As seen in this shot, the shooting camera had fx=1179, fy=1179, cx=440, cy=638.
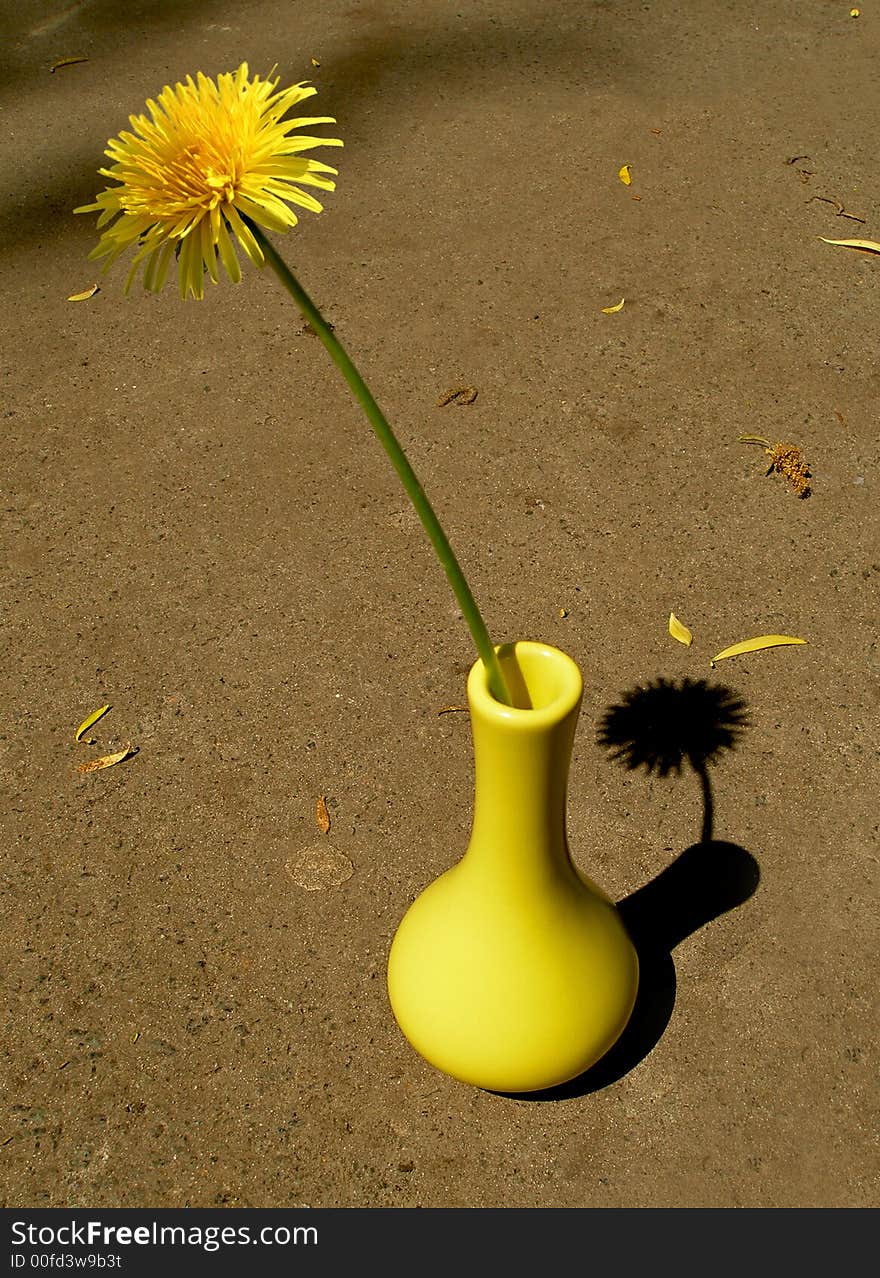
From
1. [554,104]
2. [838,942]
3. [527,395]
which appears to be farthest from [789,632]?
[554,104]

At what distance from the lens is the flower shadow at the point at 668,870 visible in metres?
1.87

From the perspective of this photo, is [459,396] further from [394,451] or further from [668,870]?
[394,451]

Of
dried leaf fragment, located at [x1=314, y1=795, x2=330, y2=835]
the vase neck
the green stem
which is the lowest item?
dried leaf fragment, located at [x1=314, y1=795, x2=330, y2=835]

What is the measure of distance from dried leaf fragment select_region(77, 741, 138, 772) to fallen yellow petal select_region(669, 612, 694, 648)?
1.14 meters

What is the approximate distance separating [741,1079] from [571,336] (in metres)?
2.05

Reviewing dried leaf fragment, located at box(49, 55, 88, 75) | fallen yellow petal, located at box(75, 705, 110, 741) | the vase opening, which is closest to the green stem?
the vase opening

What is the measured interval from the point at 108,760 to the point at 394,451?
1.38 meters

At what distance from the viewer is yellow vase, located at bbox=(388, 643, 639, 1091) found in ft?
4.96

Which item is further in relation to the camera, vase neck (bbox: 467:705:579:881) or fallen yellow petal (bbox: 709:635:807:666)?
fallen yellow petal (bbox: 709:635:807:666)

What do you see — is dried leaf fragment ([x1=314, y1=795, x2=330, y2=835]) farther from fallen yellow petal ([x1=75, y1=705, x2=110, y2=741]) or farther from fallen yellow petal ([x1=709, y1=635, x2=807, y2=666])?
fallen yellow petal ([x1=709, y1=635, x2=807, y2=666])

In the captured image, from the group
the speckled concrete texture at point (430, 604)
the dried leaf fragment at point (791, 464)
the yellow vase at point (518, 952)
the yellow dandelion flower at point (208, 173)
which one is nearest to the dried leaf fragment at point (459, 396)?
the speckled concrete texture at point (430, 604)

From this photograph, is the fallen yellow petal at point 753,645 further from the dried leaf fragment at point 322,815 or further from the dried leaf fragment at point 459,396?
the dried leaf fragment at point 459,396

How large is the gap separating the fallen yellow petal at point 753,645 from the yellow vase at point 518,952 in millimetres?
835

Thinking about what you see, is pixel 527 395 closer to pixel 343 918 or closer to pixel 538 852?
pixel 343 918
